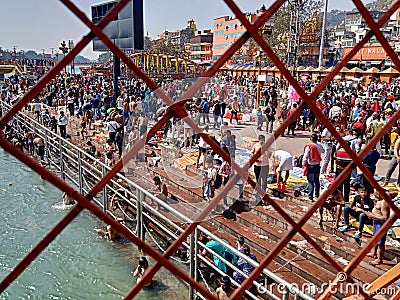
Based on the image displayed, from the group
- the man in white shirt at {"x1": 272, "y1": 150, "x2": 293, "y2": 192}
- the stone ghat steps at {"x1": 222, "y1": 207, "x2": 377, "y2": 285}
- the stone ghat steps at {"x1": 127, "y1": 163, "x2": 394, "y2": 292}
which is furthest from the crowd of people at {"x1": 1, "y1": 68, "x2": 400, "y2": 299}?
the stone ghat steps at {"x1": 222, "y1": 207, "x2": 377, "y2": 285}

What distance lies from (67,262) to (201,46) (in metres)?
57.7

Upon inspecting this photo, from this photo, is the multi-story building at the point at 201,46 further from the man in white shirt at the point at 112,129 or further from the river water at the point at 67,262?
the river water at the point at 67,262

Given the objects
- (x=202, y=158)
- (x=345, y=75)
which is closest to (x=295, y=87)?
(x=202, y=158)

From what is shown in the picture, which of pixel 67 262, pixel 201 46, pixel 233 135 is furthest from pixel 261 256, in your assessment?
pixel 201 46

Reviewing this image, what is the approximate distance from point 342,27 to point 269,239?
247ft

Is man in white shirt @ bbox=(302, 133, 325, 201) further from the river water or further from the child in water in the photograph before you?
the child in water

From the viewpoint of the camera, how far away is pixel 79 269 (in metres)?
6.54

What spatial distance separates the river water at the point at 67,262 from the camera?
5891 millimetres

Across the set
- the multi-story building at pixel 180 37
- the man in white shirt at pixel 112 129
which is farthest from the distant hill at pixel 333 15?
the multi-story building at pixel 180 37

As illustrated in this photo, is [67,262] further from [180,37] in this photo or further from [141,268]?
[180,37]

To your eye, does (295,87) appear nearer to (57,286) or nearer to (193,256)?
(193,256)

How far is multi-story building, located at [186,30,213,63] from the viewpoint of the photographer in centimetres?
5944

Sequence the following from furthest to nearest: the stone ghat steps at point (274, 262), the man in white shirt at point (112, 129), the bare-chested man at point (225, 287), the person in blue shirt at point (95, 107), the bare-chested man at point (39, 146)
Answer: the person in blue shirt at point (95, 107) → the bare-chested man at point (39, 146) → the man in white shirt at point (112, 129) → the stone ghat steps at point (274, 262) → the bare-chested man at point (225, 287)

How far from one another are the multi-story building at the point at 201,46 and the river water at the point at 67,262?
51351mm
